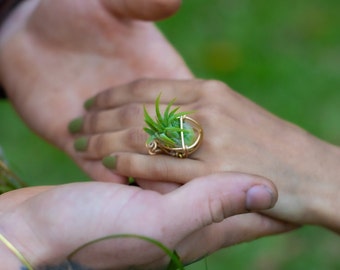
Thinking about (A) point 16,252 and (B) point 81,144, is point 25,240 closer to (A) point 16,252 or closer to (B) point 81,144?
(A) point 16,252

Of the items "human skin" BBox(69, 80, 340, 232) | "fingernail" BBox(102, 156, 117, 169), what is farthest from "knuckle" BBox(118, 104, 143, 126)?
"fingernail" BBox(102, 156, 117, 169)

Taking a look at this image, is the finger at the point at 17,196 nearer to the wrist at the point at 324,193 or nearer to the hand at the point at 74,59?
the hand at the point at 74,59

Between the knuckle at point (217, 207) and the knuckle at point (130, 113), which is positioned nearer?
the knuckle at point (217, 207)

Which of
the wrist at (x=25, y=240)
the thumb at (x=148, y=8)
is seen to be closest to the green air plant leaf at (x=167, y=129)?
the wrist at (x=25, y=240)

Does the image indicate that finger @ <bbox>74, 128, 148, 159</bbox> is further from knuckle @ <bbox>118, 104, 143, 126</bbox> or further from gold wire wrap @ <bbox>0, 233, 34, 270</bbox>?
gold wire wrap @ <bbox>0, 233, 34, 270</bbox>

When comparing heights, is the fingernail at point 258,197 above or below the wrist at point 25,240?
below
